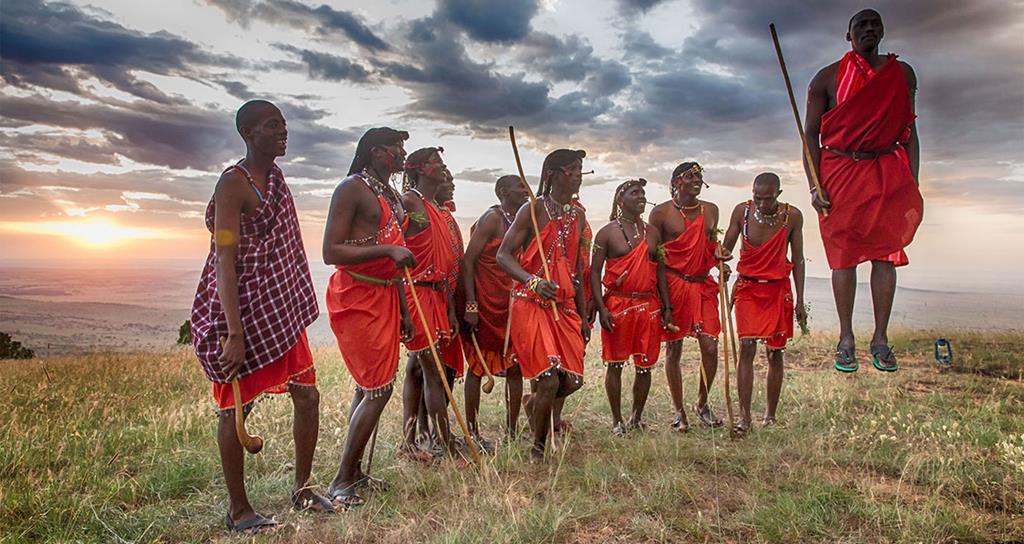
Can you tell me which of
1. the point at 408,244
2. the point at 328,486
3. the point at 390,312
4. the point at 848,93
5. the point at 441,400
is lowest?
the point at 328,486

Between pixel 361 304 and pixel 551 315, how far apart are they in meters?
1.77

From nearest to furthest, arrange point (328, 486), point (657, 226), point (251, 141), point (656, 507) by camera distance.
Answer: point (251, 141)
point (656, 507)
point (328, 486)
point (657, 226)

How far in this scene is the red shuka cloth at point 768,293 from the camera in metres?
7.63

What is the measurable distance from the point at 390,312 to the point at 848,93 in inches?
146

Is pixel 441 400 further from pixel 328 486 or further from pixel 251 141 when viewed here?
pixel 251 141

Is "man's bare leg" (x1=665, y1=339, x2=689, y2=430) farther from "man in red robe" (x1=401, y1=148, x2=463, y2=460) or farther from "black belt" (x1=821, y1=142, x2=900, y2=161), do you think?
"black belt" (x1=821, y1=142, x2=900, y2=161)

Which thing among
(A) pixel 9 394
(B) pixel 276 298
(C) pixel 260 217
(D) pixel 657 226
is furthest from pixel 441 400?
(A) pixel 9 394

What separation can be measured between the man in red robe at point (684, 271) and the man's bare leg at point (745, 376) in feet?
0.98

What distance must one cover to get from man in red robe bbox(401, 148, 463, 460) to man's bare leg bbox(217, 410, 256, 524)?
1791mm

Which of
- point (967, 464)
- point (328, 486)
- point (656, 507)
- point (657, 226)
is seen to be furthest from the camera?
point (657, 226)

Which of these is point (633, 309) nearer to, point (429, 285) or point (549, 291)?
point (549, 291)

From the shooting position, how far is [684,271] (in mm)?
7754

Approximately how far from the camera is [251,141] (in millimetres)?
4574

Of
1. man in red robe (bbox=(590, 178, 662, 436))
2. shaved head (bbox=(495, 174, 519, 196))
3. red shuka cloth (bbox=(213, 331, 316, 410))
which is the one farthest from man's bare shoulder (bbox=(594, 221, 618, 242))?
red shuka cloth (bbox=(213, 331, 316, 410))
